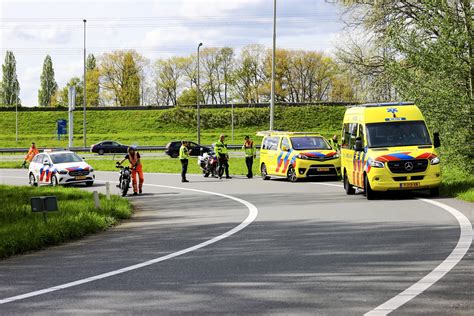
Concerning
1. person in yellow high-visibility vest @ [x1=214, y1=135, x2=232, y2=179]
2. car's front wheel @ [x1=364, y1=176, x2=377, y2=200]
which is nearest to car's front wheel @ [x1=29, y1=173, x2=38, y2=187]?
person in yellow high-visibility vest @ [x1=214, y1=135, x2=232, y2=179]

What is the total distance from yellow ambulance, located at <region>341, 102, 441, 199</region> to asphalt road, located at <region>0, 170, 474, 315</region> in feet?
4.83

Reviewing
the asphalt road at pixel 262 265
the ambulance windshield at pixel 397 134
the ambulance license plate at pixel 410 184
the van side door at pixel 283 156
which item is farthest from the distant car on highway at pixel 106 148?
the asphalt road at pixel 262 265

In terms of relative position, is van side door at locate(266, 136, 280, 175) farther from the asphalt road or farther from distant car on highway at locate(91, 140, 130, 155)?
distant car on highway at locate(91, 140, 130, 155)

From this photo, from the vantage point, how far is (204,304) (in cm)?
697

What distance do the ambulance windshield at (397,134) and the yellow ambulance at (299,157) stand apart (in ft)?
28.6

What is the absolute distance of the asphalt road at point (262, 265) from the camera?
Result: 22.9 ft

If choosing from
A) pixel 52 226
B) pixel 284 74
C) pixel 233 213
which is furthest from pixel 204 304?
pixel 284 74

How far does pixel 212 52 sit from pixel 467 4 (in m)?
96.5

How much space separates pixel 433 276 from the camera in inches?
321

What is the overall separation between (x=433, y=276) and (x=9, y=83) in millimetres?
127901

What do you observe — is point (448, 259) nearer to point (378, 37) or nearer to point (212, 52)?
point (378, 37)

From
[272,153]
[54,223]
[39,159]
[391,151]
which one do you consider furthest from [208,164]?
[54,223]

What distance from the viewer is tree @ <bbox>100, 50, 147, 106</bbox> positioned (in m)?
116

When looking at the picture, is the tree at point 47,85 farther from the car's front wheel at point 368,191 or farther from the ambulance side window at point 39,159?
the car's front wheel at point 368,191
